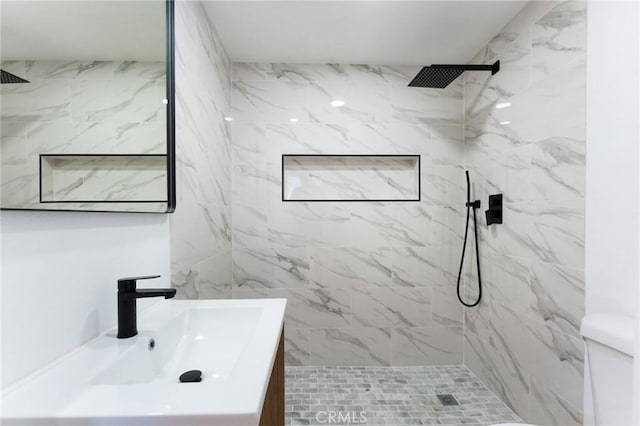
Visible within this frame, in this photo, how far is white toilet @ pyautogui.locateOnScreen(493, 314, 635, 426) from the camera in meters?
1.01

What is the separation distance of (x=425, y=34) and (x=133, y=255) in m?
2.09

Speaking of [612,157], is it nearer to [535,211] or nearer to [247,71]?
[535,211]

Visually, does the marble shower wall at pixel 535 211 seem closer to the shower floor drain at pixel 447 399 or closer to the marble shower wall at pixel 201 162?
the shower floor drain at pixel 447 399

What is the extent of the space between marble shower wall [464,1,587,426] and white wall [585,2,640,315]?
5 cm

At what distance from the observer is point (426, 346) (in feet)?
7.86

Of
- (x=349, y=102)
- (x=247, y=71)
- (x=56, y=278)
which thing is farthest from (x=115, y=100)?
(x=349, y=102)

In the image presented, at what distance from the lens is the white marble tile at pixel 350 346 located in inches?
93.6

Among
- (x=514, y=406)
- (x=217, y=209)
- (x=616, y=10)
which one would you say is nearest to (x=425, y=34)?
(x=616, y=10)

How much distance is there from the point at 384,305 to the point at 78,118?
217 cm

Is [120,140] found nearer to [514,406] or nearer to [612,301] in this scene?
[612,301]

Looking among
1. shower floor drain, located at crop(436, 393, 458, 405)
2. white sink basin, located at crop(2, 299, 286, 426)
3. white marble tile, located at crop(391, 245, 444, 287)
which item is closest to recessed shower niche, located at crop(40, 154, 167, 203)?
white sink basin, located at crop(2, 299, 286, 426)

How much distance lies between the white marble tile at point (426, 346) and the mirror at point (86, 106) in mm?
1976

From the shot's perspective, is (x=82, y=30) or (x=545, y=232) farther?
(x=545, y=232)

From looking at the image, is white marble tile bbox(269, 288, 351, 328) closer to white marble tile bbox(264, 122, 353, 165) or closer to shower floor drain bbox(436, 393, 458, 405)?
shower floor drain bbox(436, 393, 458, 405)
